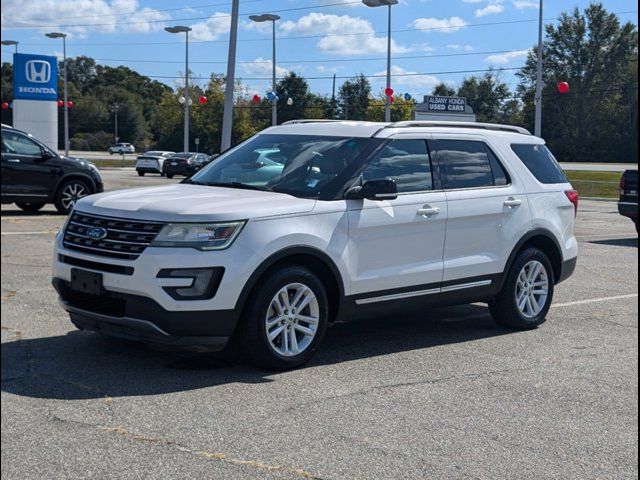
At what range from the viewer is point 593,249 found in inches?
598

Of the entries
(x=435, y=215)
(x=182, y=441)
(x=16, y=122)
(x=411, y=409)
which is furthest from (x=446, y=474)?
(x=16, y=122)

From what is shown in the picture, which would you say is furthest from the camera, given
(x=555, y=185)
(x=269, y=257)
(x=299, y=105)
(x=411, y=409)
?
(x=299, y=105)

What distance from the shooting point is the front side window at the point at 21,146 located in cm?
1602

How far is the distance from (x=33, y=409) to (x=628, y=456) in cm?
334

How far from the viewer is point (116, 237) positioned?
19.0 ft

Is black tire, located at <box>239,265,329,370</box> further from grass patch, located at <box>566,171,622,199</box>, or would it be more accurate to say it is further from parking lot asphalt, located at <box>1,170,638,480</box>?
grass patch, located at <box>566,171,622,199</box>

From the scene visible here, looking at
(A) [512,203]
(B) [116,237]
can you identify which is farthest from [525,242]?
(B) [116,237]

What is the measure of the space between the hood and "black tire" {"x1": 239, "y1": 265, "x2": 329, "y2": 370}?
17.8 inches

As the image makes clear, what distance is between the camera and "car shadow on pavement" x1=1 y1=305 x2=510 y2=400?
544 centimetres

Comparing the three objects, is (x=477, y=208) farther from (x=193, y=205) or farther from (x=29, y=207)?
(x=29, y=207)

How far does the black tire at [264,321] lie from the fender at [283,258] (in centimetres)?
8

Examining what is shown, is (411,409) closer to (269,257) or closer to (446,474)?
(446,474)

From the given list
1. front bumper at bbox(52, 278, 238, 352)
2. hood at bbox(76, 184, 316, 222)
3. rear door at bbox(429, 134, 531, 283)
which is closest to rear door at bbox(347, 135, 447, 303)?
rear door at bbox(429, 134, 531, 283)

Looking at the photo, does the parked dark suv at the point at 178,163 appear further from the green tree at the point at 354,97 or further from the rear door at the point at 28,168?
the rear door at the point at 28,168
